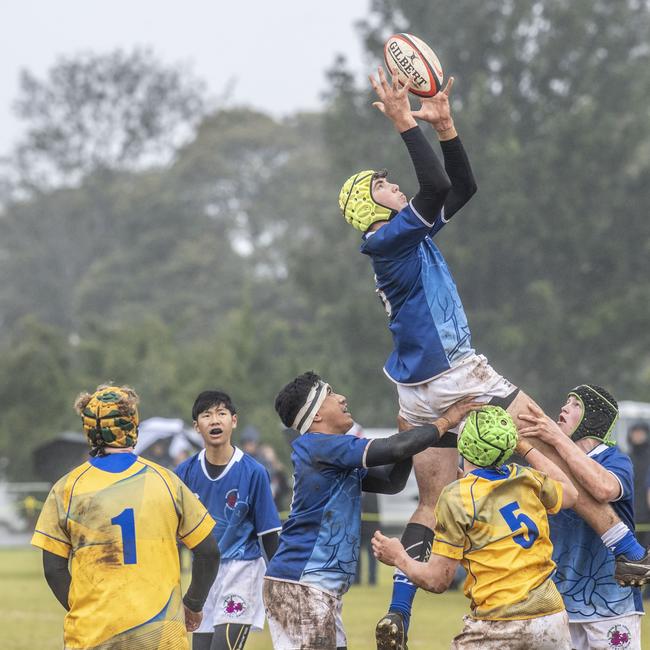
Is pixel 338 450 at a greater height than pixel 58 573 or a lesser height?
greater

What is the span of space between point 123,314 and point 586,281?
2064cm

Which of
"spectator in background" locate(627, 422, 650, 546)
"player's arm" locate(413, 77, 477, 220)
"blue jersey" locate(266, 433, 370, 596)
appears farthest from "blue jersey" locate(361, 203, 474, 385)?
"spectator in background" locate(627, 422, 650, 546)

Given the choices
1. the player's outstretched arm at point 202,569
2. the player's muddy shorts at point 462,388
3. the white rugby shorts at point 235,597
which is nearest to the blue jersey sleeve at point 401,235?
the player's muddy shorts at point 462,388

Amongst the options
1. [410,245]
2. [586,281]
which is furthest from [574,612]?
[586,281]

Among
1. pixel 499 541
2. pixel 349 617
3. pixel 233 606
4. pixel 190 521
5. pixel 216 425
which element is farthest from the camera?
pixel 349 617

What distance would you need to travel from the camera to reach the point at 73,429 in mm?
32125

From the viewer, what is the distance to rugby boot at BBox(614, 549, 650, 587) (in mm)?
6742

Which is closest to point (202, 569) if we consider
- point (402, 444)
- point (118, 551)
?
point (118, 551)

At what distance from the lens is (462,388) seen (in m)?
6.73

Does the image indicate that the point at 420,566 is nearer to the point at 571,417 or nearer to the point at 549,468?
the point at 549,468

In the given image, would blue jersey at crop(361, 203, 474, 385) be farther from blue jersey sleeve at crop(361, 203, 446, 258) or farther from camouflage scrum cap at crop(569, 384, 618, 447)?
camouflage scrum cap at crop(569, 384, 618, 447)

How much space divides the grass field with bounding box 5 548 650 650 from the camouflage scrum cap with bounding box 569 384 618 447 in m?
5.58

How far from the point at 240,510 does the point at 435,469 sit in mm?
2218

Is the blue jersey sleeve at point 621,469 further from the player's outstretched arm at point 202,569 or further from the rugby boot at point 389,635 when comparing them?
the player's outstretched arm at point 202,569
